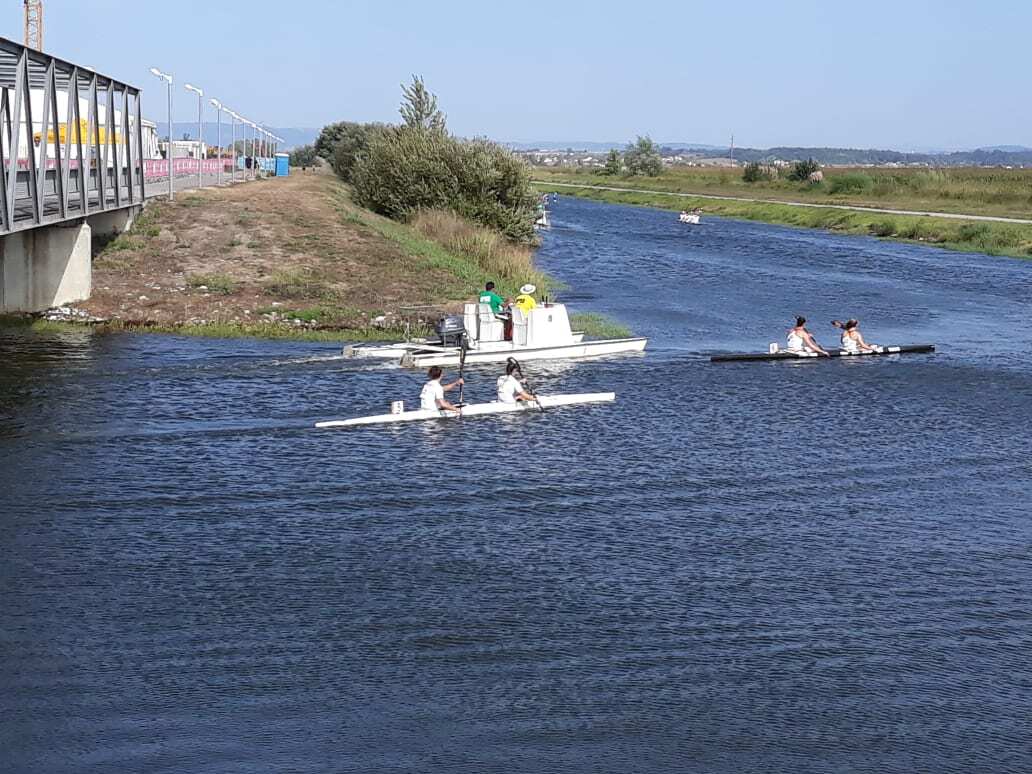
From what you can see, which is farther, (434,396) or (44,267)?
(44,267)

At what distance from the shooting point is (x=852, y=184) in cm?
13300

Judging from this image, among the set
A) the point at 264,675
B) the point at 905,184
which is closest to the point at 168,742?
the point at 264,675

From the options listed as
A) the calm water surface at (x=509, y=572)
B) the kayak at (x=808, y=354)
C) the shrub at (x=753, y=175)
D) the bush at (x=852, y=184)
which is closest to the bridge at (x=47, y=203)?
the calm water surface at (x=509, y=572)

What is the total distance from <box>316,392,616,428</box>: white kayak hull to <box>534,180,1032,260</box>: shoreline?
52040mm

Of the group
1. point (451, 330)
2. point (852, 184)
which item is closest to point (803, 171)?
point (852, 184)

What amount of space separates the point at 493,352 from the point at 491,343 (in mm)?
532

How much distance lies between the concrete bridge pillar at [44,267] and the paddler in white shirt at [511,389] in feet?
57.0

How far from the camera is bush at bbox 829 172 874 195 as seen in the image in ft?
429

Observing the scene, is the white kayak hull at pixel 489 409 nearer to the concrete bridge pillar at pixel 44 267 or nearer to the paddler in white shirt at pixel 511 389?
the paddler in white shirt at pixel 511 389

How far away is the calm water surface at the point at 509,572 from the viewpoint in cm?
1452

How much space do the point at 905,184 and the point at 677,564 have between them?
370 ft

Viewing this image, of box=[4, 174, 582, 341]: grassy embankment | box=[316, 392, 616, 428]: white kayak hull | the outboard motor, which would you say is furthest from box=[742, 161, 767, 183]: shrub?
box=[316, 392, 616, 428]: white kayak hull

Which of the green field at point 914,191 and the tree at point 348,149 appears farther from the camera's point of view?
the tree at point 348,149

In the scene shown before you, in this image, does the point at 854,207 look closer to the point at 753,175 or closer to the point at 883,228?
the point at 883,228
